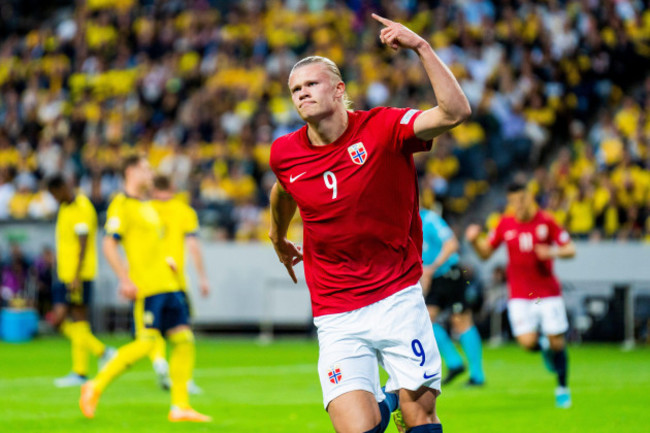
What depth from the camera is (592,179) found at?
20.7 metres

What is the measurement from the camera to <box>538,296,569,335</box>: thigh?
11.3 meters

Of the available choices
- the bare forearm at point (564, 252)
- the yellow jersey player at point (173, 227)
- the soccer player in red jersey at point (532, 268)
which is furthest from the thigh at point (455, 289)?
the yellow jersey player at point (173, 227)

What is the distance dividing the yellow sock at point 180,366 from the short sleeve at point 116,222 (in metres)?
1.45

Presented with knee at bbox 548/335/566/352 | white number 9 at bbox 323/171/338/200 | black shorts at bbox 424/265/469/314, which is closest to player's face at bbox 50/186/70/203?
black shorts at bbox 424/265/469/314

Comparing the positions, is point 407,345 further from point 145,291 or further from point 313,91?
point 145,291

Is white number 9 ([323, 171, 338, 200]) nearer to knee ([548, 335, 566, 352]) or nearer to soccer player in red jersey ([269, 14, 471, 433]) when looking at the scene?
soccer player in red jersey ([269, 14, 471, 433])

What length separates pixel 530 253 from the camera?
11695mm

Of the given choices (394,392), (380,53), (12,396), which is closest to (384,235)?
(394,392)

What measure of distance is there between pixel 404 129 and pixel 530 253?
664 cm

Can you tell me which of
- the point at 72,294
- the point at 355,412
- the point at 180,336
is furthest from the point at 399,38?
the point at 72,294

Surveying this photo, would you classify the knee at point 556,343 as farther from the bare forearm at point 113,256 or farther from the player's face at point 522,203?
the bare forearm at point 113,256

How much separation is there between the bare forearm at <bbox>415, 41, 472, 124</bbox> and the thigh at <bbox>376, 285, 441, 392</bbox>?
1.07 m

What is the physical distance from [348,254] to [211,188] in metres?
18.6

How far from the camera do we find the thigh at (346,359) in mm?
5520
